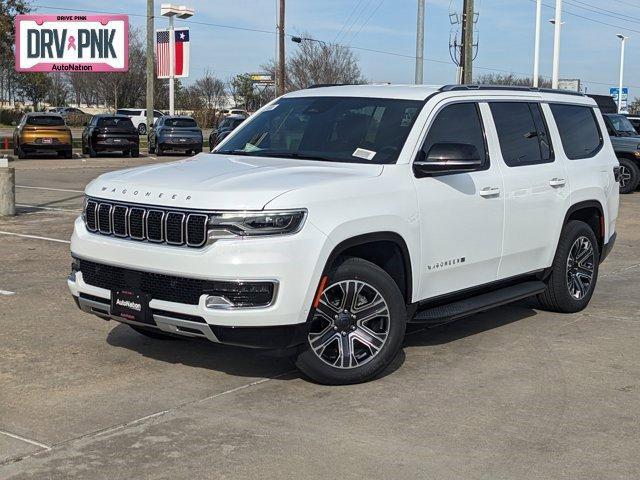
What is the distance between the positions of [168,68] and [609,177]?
41.6 meters

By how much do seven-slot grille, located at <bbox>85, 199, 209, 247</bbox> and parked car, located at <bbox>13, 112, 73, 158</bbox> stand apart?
2544 centimetres

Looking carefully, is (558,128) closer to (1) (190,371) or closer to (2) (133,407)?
(1) (190,371)

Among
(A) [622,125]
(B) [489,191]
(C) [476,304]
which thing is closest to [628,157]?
(A) [622,125]

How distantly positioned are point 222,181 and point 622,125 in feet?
63.0

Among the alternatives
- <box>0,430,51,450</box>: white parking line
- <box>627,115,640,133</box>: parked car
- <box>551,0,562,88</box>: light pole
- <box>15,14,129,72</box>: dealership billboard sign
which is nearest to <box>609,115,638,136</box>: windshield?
<box>627,115,640,133</box>: parked car

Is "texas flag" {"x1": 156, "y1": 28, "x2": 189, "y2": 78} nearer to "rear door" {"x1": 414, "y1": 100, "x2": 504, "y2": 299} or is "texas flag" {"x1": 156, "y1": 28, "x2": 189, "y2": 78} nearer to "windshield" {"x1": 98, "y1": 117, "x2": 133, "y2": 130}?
"windshield" {"x1": 98, "y1": 117, "x2": 133, "y2": 130}

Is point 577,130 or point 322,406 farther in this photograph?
point 577,130

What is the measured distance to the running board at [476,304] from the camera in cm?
636

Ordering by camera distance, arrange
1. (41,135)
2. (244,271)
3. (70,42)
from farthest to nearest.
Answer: (70,42) < (41,135) < (244,271)

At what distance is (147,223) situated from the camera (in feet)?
18.2

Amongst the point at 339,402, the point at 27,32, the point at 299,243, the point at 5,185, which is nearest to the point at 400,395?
the point at 339,402

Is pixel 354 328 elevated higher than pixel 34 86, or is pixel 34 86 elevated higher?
pixel 34 86

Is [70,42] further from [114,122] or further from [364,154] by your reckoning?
[364,154]

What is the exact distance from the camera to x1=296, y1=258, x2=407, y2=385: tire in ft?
18.5
